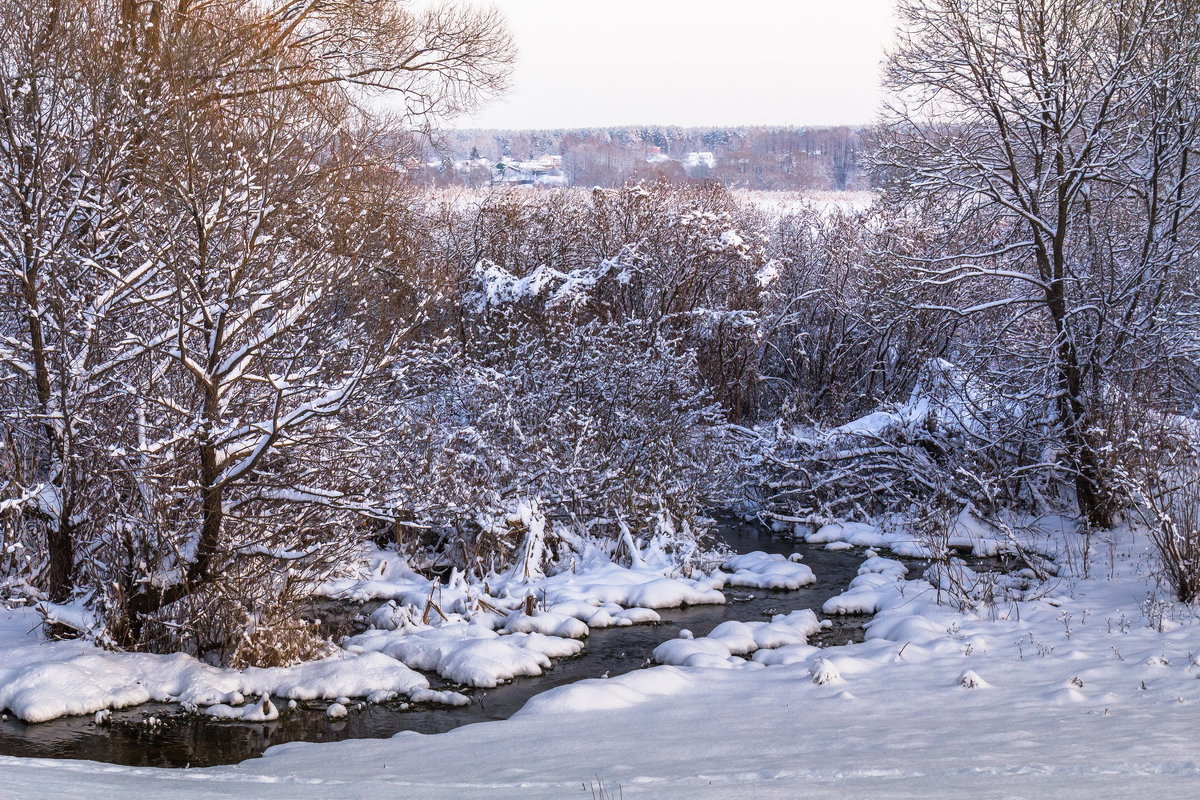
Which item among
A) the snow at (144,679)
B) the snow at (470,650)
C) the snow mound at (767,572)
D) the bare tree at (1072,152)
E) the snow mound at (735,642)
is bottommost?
the snow mound at (767,572)

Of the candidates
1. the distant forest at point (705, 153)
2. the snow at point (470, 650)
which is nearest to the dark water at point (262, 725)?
the snow at point (470, 650)

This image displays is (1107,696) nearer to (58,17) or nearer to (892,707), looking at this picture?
(892,707)

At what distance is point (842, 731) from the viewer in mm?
6645

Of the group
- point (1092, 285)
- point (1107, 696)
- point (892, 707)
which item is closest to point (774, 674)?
point (892, 707)

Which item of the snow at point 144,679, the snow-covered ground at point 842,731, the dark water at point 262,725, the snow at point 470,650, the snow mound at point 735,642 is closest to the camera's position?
the snow-covered ground at point 842,731

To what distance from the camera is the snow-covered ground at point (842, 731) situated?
528 cm

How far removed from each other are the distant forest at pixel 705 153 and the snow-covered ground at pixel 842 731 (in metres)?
36.9

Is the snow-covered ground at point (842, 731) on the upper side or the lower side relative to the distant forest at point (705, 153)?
lower

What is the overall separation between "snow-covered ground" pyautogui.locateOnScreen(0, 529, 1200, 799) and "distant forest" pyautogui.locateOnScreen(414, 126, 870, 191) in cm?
3688

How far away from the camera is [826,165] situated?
7644 cm

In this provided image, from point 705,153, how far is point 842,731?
8053 cm

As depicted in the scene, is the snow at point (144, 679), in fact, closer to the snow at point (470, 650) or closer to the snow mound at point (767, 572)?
the snow at point (470, 650)

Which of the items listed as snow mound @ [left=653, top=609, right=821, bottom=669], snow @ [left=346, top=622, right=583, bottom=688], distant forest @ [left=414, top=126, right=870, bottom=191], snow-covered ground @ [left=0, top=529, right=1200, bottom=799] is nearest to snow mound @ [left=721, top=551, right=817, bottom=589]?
snow mound @ [left=653, top=609, right=821, bottom=669]

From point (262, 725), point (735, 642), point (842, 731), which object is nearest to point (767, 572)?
point (735, 642)
